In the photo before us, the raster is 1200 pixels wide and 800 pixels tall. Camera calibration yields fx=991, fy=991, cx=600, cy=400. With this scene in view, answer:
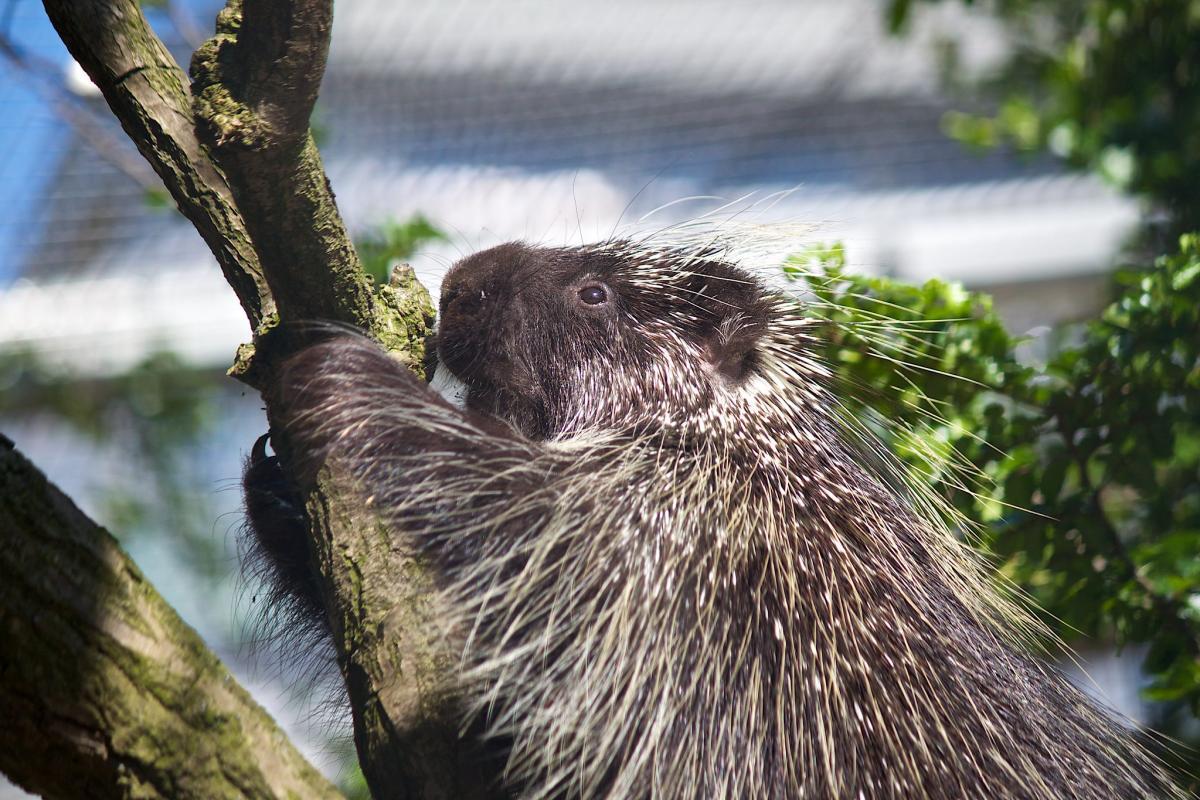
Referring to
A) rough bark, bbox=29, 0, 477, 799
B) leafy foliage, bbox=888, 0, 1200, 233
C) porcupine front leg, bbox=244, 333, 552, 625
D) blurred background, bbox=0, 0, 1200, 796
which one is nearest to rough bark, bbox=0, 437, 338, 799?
rough bark, bbox=29, 0, 477, 799

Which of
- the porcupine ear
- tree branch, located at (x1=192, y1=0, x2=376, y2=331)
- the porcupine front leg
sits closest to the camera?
tree branch, located at (x1=192, y1=0, x2=376, y2=331)

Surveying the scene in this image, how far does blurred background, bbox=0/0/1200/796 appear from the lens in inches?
106

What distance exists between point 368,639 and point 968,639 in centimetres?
122

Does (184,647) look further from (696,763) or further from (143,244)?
(143,244)

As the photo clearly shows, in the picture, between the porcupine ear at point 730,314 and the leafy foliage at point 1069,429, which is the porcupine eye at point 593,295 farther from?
the leafy foliage at point 1069,429

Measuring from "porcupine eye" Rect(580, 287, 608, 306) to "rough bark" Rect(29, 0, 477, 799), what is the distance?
86 centimetres

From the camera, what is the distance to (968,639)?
2041 mm

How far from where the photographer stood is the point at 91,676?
1248 millimetres

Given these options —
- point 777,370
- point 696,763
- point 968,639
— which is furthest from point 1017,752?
point 777,370

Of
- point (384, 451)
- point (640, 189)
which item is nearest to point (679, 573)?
point (384, 451)

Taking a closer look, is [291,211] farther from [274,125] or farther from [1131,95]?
[1131,95]

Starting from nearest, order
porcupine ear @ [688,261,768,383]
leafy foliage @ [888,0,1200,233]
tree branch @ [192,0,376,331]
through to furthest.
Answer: tree branch @ [192,0,376,331] → porcupine ear @ [688,261,768,383] → leafy foliage @ [888,0,1200,233]

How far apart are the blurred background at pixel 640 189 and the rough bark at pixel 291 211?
0.91 m

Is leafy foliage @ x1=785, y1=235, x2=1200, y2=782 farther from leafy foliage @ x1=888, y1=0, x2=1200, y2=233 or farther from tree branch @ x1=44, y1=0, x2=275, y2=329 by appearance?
tree branch @ x1=44, y1=0, x2=275, y2=329
